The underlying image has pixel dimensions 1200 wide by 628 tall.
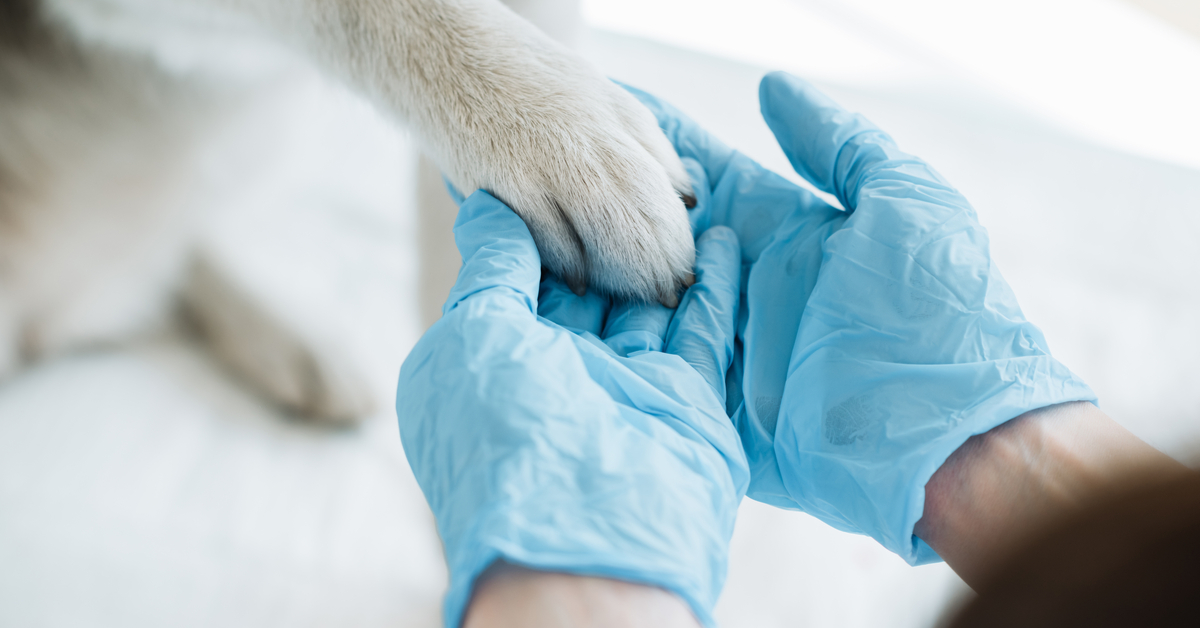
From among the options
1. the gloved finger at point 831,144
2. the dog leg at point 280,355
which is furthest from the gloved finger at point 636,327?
the dog leg at point 280,355

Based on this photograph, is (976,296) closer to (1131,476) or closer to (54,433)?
(1131,476)

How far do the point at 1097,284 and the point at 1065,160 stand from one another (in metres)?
0.31

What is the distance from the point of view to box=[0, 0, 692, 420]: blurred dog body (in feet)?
1.74

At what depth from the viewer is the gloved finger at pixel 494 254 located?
0.48 meters

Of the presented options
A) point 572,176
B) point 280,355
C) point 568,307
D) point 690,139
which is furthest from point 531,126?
point 280,355

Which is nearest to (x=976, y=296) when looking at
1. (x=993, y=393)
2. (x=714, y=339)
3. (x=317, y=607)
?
(x=993, y=393)

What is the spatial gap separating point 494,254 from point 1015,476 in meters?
0.41

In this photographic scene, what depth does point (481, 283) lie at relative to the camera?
0.48 metres

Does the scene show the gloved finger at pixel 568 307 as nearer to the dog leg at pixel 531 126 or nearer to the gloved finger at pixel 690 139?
the dog leg at pixel 531 126

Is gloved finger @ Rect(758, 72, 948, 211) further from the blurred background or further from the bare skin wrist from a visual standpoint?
the bare skin wrist

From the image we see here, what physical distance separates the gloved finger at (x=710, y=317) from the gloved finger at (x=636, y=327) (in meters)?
0.01

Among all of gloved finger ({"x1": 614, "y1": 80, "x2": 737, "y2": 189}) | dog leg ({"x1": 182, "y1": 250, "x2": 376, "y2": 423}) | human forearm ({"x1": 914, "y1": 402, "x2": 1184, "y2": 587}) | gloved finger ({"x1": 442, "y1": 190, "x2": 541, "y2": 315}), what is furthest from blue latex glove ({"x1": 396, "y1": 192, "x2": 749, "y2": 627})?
dog leg ({"x1": 182, "y1": 250, "x2": 376, "y2": 423})

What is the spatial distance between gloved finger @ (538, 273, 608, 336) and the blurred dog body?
0.03 metres

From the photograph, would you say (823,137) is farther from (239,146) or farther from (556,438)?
(239,146)
